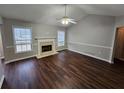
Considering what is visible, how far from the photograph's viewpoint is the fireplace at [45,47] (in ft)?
16.0

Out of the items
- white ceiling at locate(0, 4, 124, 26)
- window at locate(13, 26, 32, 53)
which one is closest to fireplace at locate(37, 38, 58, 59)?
window at locate(13, 26, 32, 53)

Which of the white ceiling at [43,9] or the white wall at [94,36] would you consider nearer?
the white ceiling at [43,9]

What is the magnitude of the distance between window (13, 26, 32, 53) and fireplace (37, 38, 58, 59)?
0.58 metres

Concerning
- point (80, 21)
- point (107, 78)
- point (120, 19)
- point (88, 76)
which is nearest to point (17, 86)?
point (88, 76)

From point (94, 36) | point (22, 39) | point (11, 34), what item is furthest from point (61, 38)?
point (11, 34)

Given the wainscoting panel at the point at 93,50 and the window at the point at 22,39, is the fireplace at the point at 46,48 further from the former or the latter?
the wainscoting panel at the point at 93,50

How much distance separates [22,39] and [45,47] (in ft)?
5.04

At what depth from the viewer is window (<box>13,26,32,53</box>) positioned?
4.08 m

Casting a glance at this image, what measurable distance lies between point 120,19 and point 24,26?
4740mm

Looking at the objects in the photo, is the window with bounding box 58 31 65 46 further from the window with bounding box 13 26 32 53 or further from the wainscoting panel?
the window with bounding box 13 26 32 53

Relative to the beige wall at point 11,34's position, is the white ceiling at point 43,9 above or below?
above

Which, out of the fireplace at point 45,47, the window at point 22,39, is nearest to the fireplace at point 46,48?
the fireplace at point 45,47

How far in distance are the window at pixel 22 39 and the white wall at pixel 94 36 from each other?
3356mm

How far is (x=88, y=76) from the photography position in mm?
2803
